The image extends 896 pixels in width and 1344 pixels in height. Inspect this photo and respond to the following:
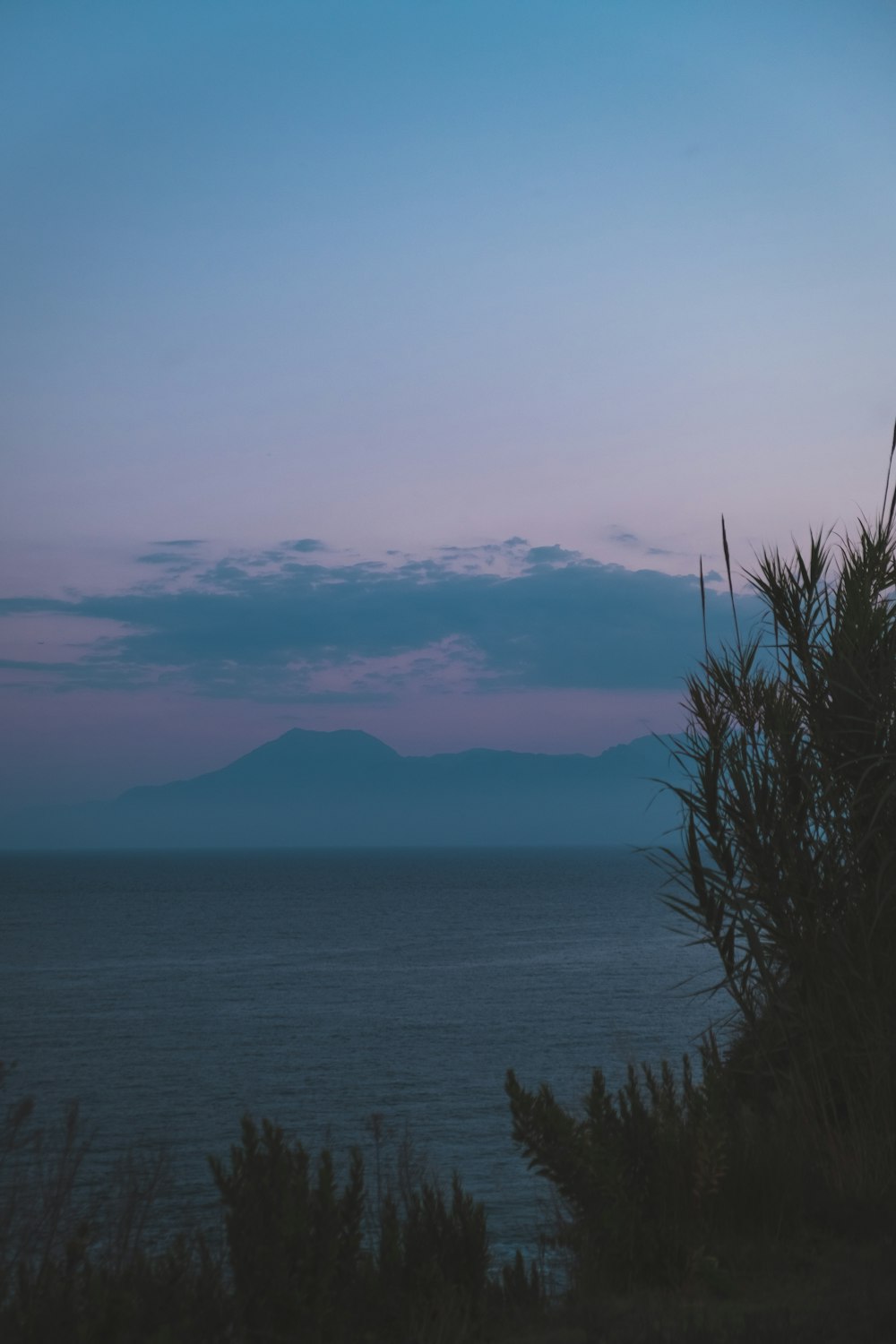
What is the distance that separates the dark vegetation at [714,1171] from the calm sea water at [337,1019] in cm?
94

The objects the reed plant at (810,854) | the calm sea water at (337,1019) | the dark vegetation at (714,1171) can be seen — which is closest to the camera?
the dark vegetation at (714,1171)

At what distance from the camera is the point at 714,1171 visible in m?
4.63

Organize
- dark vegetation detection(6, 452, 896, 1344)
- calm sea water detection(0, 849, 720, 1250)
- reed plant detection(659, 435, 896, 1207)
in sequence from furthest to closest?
calm sea water detection(0, 849, 720, 1250)
reed plant detection(659, 435, 896, 1207)
dark vegetation detection(6, 452, 896, 1344)

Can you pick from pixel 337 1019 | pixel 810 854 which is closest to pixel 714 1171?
pixel 810 854

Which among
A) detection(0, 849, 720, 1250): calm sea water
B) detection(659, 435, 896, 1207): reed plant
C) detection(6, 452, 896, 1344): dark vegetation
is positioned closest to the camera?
detection(6, 452, 896, 1344): dark vegetation

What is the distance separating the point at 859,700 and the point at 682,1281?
3.27 metres

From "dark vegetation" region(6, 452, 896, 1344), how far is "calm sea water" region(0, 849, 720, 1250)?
94 centimetres

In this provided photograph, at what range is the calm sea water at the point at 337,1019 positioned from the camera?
23062 mm

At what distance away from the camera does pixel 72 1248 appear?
3732mm

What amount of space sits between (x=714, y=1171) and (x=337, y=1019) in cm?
3587

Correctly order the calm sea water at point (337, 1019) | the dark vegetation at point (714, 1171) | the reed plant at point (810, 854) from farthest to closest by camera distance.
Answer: the calm sea water at point (337, 1019) → the reed plant at point (810, 854) → the dark vegetation at point (714, 1171)

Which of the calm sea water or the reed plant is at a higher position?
the reed plant

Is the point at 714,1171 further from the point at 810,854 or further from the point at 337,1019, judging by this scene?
the point at 337,1019

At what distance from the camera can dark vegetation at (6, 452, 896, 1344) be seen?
3.76m
